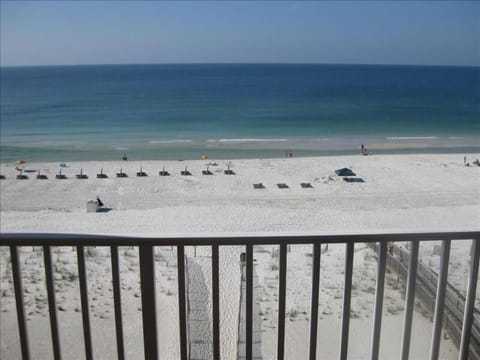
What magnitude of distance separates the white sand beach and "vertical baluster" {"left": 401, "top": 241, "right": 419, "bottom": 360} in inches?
3.3

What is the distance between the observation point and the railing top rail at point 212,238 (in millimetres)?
1395

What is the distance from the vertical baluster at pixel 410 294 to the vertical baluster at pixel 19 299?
129 centimetres

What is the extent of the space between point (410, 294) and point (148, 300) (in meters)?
0.90

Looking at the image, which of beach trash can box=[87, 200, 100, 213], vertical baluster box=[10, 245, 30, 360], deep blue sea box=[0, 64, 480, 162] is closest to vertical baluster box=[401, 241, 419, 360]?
vertical baluster box=[10, 245, 30, 360]

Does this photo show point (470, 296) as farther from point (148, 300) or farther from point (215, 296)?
point (148, 300)

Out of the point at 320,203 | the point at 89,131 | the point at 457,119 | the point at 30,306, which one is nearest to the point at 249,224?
the point at 320,203

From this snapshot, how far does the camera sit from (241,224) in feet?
34.6

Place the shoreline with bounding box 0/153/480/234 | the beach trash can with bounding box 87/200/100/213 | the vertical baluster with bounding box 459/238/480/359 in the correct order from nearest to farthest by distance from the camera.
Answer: the vertical baluster with bounding box 459/238/480/359 → the shoreline with bounding box 0/153/480/234 → the beach trash can with bounding box 87/200/100/213

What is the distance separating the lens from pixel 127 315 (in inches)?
115

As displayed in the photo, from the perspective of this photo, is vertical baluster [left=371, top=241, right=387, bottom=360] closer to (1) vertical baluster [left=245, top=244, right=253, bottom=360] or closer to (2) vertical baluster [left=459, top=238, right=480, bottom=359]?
(2) vertical baluster [left=459, top=238, right=480, bottom=359]

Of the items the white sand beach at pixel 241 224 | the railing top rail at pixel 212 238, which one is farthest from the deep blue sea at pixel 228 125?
the railing top rail at pixel 212 238

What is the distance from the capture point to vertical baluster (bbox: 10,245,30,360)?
1.45 metres

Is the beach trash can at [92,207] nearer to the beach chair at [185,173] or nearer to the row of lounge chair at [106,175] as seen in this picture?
the row of lounge chair at [106,175]

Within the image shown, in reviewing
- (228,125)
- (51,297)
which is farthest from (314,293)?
(228,125)
